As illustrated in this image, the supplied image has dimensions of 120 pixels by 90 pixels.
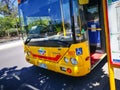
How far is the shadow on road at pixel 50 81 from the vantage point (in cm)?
419

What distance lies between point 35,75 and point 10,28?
63.2 ft

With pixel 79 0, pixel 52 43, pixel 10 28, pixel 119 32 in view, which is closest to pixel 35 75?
pixel 52 43

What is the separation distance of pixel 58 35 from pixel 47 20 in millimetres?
512

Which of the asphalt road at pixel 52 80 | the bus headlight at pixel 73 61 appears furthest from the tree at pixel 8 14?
the bus headlight at pixel 73 61

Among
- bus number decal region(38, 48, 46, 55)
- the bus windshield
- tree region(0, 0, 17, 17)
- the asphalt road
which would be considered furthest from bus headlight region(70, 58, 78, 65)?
tree region(0, 0, 17, 17)

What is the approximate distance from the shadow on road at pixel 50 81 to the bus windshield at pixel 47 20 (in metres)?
1.20

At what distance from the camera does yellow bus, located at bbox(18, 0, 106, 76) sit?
3691 mm

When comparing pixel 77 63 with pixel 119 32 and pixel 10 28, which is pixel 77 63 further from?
pixel 10 28

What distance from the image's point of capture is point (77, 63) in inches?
148

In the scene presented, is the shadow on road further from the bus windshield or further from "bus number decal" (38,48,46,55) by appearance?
the bus windshield

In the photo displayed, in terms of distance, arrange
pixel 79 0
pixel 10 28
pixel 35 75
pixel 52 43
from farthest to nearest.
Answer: pixel 10 28
pixel 35 75
pixel 52 43
pixel 79 0

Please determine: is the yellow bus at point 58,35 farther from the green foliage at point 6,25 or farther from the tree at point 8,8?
the tree at point 8,8

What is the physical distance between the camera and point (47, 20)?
417 cm

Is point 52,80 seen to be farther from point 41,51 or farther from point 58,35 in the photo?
point 58,35
